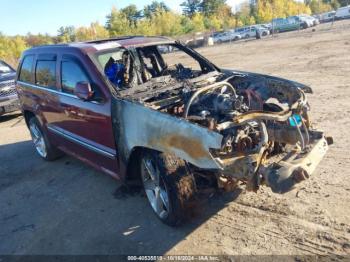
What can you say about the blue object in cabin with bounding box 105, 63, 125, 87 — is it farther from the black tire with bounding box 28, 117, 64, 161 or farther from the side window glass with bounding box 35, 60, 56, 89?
the black tire with bounding box 28, 117, 64, 161

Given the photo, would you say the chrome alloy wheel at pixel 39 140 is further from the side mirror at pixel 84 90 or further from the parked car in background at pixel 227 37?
the parked car in background at pixel 227 37

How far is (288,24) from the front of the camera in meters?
43.4

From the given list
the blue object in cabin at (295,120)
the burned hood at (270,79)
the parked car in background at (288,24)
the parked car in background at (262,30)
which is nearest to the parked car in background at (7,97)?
A: the burned hood at (270,79)

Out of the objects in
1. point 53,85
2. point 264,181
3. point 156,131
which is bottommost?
point 264,181

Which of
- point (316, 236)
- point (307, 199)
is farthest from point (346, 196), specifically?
point (316, 236)

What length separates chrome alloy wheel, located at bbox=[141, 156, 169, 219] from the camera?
395cm

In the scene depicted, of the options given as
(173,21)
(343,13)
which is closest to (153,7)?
(173,21)

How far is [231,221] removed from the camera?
3.93 metres

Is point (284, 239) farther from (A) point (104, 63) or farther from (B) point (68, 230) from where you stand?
(A) point (104, 63)

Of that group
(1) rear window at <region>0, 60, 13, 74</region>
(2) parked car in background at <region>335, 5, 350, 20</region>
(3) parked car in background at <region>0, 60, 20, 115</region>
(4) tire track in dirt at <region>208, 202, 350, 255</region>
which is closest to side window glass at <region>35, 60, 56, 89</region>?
(4) tire track in dirt at <region>208, 202, 350, 255</region>

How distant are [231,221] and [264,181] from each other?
2.61 ft

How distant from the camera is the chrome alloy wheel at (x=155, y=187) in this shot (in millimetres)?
3949

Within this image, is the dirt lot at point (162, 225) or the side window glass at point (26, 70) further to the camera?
the side window glass at point (26, 70)

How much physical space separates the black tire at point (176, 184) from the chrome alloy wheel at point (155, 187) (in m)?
0.10
